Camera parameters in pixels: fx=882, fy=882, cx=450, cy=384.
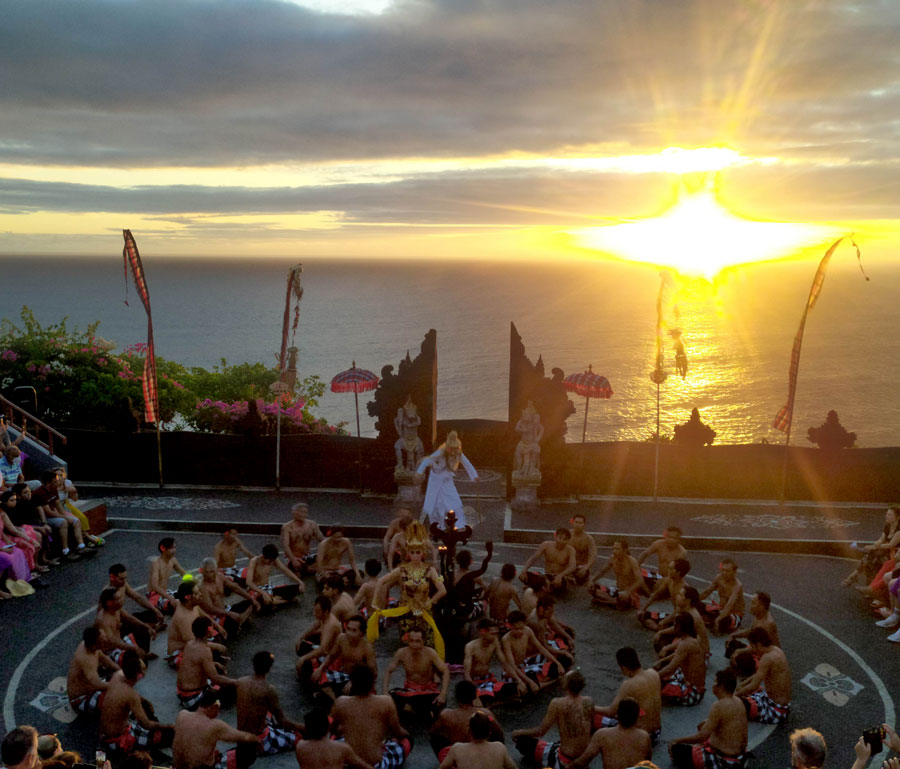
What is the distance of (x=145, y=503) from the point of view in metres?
21.3

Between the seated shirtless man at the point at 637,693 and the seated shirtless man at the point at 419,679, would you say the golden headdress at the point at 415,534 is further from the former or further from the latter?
the seated shirtless man at the point at 637,693

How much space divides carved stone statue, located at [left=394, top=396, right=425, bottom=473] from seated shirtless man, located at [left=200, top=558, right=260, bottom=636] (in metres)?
7.96

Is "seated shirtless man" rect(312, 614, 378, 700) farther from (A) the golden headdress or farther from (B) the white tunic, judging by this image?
(B) the white tunic

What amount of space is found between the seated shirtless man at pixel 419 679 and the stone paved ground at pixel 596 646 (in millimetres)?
337

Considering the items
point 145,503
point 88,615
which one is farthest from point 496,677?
→ point 145,503

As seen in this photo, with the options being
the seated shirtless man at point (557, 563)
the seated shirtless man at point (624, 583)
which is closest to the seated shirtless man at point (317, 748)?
the seated shirtless man at point (557, 563)

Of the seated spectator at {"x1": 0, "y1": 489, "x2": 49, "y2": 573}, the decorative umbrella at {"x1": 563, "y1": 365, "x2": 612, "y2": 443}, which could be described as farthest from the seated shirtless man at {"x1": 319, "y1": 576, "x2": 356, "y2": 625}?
the decorative umbrella at {"x1": 563, "y1": 365, "x2": 612, "y2": 443}

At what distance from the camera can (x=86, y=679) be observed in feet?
34.6

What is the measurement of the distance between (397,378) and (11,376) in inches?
752

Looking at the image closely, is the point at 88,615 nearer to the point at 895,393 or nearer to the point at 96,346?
Result: the point at 96,346

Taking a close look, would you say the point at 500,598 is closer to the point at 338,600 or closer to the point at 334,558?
the point at 338,600

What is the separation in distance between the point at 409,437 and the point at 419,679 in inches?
431

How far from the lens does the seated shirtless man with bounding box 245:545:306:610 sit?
46.8ft

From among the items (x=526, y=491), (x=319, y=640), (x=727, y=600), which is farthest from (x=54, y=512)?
(x=727, y=600)
